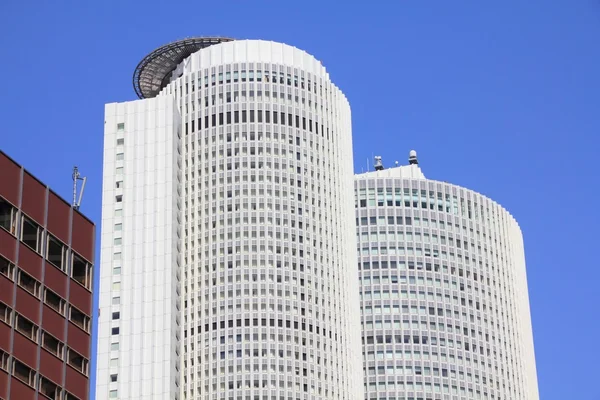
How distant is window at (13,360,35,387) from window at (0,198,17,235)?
990cm

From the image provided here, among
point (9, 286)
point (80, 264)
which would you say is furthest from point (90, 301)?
point (9, 286)

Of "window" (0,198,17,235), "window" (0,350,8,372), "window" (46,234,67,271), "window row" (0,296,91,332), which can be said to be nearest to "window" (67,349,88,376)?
"window row" (0,296,91,332)

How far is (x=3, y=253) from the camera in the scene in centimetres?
10781

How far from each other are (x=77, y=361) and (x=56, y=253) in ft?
27.4

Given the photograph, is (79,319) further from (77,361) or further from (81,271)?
(81,271)

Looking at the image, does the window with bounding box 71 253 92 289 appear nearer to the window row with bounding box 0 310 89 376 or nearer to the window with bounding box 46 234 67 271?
the window with bounding box 46 234 67 271

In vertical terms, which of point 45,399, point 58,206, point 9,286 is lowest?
point 45,399

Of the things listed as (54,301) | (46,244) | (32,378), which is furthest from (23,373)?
(46,244)

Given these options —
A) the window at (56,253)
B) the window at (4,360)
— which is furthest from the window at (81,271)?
the window at (4,360)

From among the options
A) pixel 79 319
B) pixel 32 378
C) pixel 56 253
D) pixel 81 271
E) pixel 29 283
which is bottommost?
pixel 32 378

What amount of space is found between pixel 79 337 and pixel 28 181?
12.4 m

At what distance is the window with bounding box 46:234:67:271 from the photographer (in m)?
113

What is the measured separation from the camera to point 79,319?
114375 millimetres

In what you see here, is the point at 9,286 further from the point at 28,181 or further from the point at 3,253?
the point at 28,181
